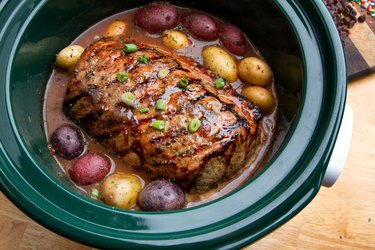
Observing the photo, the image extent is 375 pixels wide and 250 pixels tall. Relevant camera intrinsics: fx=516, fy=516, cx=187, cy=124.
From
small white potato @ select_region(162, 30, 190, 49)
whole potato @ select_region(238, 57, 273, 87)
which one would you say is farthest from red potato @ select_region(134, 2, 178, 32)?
whole potato @ select_region(238, 57, 273, 87)

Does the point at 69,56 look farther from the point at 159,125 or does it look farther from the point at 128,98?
the point at 159,125

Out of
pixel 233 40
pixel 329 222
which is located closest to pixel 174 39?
pixel 233 40

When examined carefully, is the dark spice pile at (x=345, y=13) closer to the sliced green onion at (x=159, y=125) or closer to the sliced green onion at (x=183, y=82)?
the sliced green onion at (x=183, y=82)

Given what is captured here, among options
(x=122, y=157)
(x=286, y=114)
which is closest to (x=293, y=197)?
(x=286, y=114)

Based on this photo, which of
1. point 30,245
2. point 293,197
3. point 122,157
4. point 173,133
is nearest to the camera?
point 293,197

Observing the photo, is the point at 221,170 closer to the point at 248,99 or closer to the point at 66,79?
the point at 248,99

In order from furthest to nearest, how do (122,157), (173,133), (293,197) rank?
(122,157) → (173,133) → (293,197)
